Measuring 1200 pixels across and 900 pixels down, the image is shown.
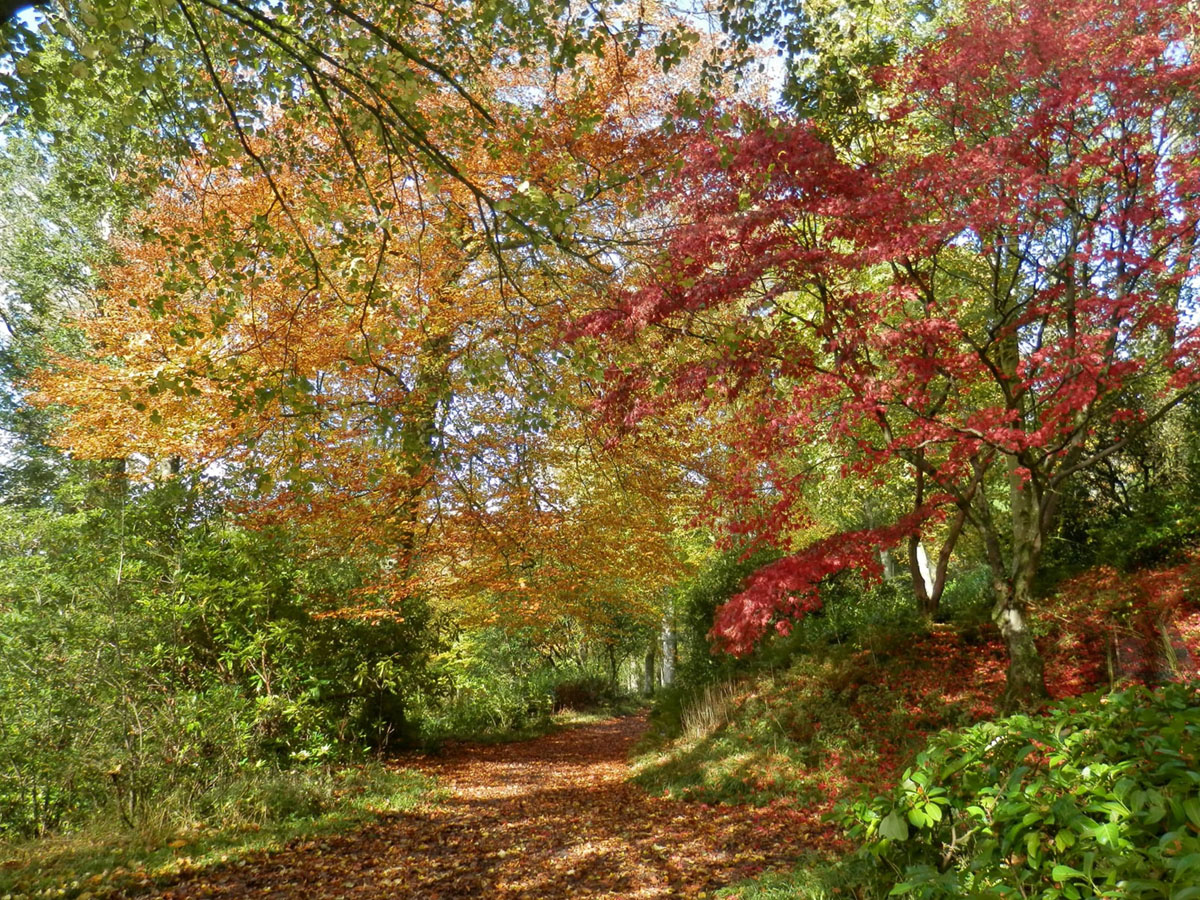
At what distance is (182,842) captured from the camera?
4848 millimetres

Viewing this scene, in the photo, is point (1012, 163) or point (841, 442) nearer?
point (1012, 163)

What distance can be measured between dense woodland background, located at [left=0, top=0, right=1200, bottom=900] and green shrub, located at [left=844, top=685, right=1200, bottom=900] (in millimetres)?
23

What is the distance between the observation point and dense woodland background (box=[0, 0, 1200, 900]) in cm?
370

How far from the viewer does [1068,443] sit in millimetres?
5840

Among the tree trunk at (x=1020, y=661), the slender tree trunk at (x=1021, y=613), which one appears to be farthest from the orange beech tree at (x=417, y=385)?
the tree trunk at (x=1020, y=661)

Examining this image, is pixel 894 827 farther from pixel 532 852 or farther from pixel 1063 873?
pixel 532 852

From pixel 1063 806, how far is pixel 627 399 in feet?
14.5

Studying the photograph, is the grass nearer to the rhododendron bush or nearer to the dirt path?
the dirt path

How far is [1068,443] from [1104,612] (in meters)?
2.51

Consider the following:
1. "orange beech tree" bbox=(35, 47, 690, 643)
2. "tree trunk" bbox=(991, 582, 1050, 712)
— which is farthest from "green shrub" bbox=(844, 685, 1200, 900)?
"orange beech tree" bbox=(35, 47, 690, 643)

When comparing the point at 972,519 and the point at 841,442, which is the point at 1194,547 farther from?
the point at 841,442

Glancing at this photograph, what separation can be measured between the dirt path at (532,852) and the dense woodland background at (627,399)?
0.52 meters

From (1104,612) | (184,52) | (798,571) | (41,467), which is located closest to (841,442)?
(798,571)

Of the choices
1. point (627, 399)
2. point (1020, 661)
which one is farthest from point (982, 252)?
point (1020, 661)
